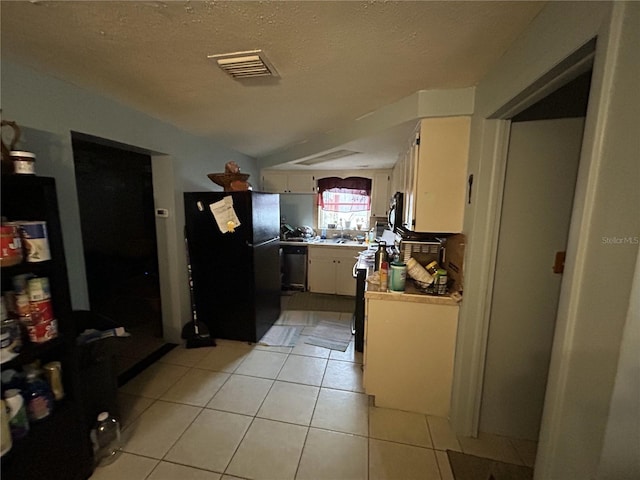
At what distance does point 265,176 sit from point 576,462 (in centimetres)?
435

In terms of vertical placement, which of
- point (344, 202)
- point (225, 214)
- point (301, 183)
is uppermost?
point (301, 183)

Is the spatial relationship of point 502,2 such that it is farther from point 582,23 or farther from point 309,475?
point 309,475

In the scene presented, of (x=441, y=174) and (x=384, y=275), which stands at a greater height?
(x=441, y=174)

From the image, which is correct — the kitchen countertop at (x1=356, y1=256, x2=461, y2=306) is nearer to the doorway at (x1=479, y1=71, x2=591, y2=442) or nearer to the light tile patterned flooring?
the doorway at (x1=479, y1=71, x2=591, y2=442)

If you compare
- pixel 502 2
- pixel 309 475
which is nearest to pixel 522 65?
pixel 502 2

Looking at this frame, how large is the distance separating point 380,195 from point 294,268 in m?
1.83

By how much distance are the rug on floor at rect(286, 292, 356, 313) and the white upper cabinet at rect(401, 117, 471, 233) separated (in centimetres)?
224

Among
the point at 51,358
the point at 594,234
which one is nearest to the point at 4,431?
the point at 51,358

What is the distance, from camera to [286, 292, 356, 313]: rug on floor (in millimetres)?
3724

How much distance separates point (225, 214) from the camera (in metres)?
2.54

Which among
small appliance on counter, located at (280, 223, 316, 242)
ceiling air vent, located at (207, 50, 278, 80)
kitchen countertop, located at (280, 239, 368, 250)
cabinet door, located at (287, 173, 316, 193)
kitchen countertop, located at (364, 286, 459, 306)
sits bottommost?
kitchen countertop, located at (364, 286, 459, 306)

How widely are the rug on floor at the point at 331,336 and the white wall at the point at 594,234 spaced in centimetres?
197

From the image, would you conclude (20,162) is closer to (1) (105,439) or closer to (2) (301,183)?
(1) (105,439)

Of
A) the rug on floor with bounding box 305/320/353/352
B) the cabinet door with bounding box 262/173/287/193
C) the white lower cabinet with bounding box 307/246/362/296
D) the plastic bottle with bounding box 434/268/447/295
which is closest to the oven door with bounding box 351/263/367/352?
the rug on floor with bounding box 305/320/353/352
